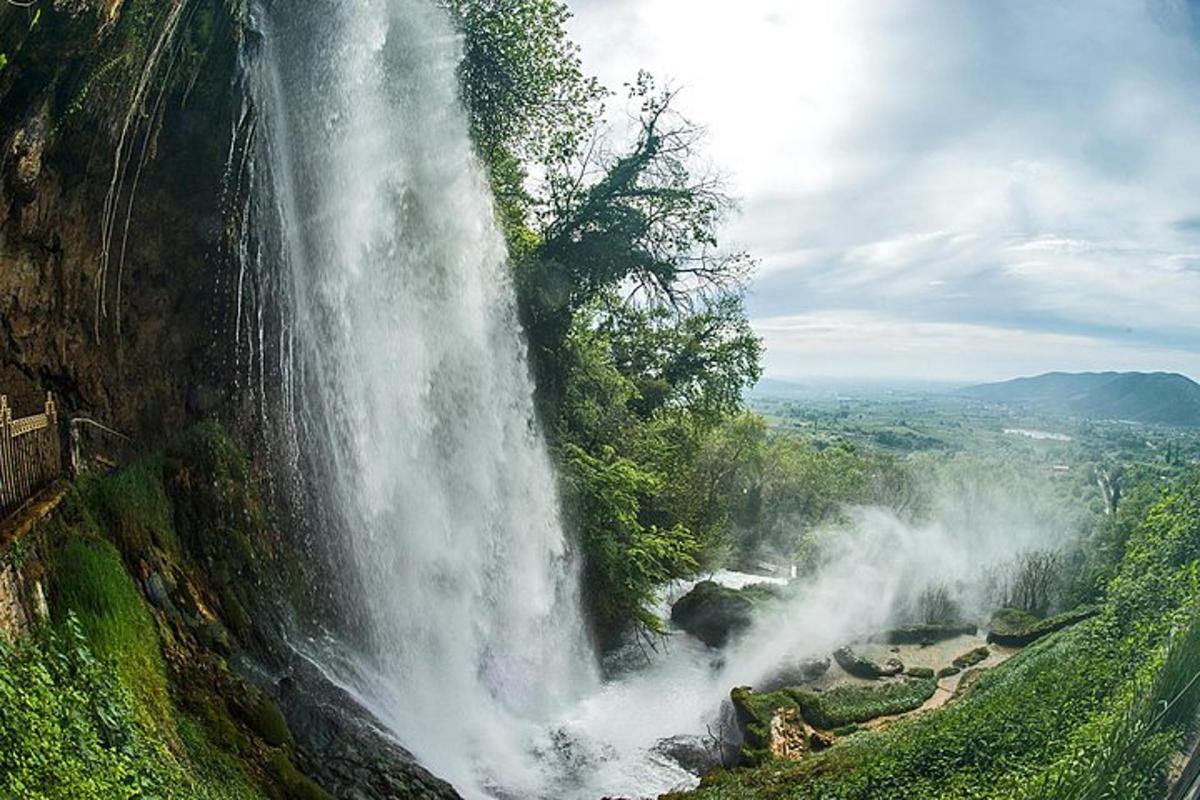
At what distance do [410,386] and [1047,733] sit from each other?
34.9ft

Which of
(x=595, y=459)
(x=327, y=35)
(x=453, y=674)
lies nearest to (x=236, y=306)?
(x=327, y=35)

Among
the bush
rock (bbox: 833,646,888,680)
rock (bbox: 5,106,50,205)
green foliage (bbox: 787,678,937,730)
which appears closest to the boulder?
rock (bbox: 833,646,888,680)

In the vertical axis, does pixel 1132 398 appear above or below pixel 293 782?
above

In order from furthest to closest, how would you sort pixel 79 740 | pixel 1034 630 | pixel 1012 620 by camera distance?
pixel 1012 620
pixel 1034 630
pixel 79 740

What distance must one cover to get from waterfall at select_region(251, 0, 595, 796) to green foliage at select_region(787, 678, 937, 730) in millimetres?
4543

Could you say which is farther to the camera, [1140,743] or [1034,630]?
[1034,630]

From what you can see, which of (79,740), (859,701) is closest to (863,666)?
(859,701)

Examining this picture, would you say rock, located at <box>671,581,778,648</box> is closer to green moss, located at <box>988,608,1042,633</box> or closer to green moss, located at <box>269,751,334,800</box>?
green moss, located at <box>988,608,1042,633</box>

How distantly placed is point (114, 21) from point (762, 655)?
1753 cm

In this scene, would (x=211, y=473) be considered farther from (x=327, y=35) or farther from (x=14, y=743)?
(x=327, y=35)

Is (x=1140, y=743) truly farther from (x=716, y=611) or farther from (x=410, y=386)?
(x=716, y=611)

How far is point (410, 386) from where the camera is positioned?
45.6ft

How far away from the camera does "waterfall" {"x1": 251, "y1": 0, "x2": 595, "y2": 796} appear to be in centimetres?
1114

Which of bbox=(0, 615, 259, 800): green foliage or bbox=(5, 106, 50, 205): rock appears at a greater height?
bbox=(5, 106, 50, 205): rock
